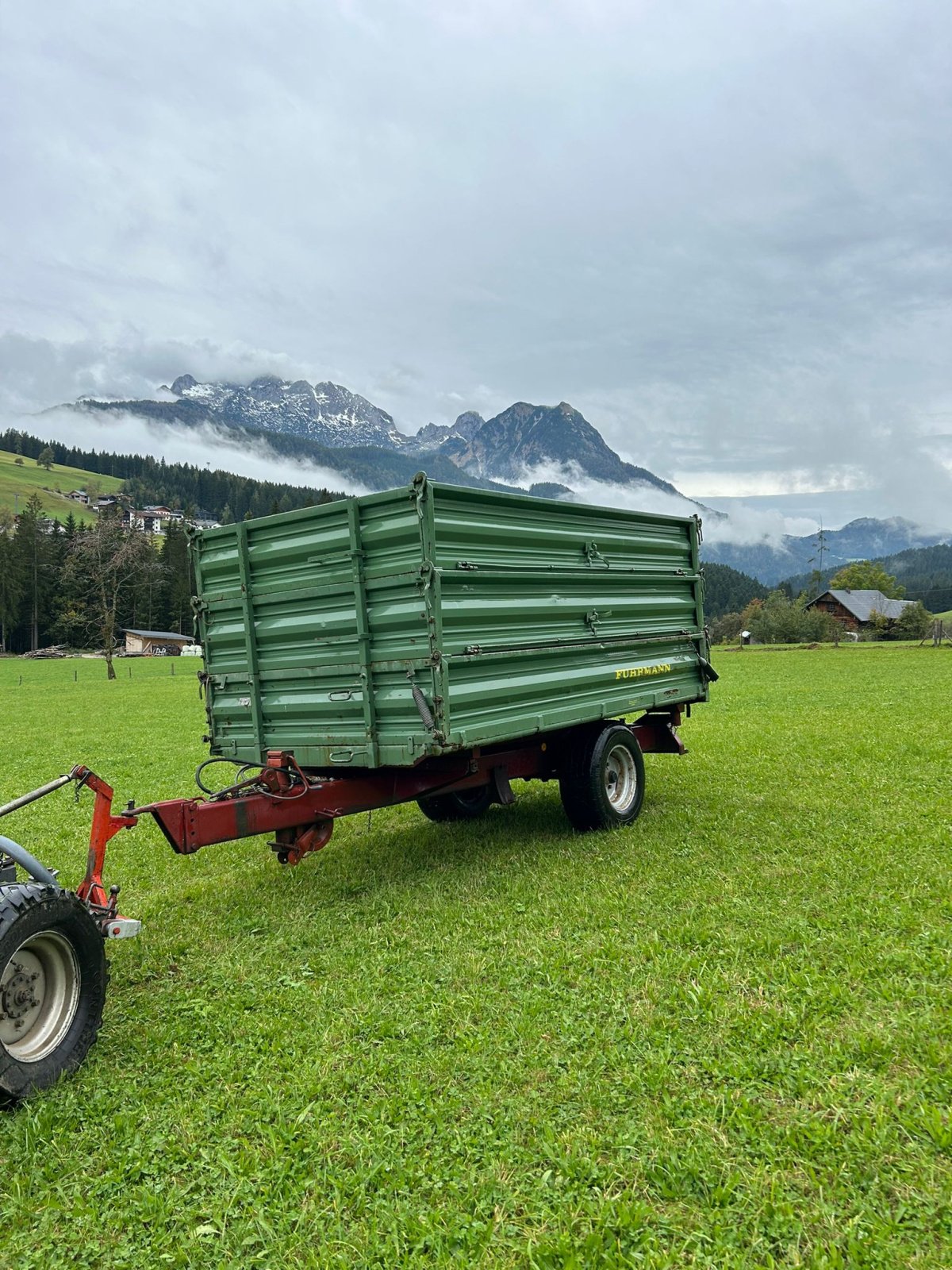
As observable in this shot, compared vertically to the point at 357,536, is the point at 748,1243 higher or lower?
lower

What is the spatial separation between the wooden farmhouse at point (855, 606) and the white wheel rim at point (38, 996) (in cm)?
11170

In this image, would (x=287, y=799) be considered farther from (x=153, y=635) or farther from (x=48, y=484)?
(x=48, y=484)

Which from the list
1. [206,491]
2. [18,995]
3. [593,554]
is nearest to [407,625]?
[593,554]

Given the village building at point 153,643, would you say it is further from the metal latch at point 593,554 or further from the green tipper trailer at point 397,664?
the metal latch at point 593,554

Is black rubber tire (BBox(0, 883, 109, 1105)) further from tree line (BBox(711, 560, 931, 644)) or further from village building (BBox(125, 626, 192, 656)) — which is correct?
Answer: village building (BBox(125, 626, 192, 656))

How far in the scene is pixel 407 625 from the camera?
6.18 metres

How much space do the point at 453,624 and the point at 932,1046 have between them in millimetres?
3849

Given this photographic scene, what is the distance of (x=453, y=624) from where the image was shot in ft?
20.6

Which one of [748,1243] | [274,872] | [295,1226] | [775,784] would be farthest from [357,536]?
[775,784]

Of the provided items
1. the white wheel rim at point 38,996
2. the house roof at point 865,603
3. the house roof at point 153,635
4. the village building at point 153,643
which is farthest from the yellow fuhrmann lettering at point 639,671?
the house roof at point 865,603

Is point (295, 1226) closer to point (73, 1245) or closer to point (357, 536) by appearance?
point (73, 1245)

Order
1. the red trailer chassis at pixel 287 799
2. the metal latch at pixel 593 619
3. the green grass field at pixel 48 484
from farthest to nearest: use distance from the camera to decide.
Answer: the green grass field at pixel 48 484 → the metal latch at pixel 593 619 → the red trailer chassis at pixel 287 799

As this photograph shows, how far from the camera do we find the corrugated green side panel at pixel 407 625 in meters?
6.15

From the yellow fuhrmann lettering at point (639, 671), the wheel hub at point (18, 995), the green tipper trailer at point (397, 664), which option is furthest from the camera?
the yellow fuhrmann lettering at point (639, 671)
